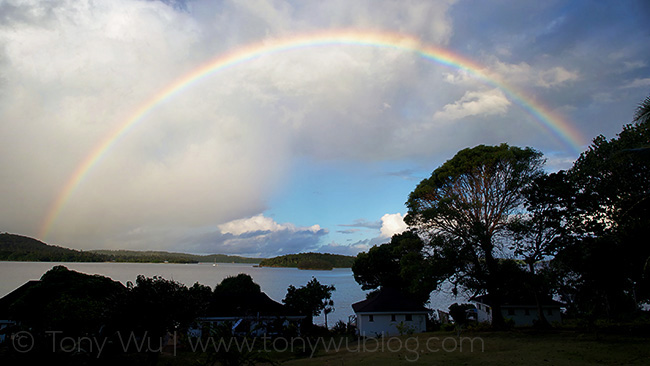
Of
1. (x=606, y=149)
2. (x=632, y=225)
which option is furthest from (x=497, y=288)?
(x=606, y=149)

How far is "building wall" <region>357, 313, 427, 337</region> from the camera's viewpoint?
38469mm

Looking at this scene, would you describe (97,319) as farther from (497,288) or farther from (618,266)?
(618,266)

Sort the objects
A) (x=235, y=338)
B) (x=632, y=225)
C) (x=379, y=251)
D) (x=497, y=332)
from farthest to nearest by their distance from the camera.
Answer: (x=379, y=251)
(x=497, y=332)
(x=632, y=225)
(x=235, y=338)

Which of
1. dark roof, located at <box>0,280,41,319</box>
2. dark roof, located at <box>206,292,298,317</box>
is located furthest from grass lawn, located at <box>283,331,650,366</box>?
dark roof, located at <box>0,280,41,319</box>

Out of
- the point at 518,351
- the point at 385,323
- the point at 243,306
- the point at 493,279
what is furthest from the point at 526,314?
the point at 243,306

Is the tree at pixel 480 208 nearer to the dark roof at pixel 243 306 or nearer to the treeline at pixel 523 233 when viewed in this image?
the treeline at pixel 523 233

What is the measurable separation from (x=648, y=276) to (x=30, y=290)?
45363 millimetres

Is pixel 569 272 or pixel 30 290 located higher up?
pixel 569 272

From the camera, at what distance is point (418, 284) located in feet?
96.7

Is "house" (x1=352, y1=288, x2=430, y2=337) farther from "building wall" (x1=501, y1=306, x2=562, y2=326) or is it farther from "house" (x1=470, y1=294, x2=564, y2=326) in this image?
"building wall" (x1=501, y1=306, x2=562, y2=326)

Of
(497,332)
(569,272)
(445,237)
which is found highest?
(445,237)

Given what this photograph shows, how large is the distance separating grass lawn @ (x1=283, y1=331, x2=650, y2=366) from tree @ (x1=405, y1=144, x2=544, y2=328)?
225 inches

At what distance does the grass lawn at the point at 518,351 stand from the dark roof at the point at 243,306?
726 inches

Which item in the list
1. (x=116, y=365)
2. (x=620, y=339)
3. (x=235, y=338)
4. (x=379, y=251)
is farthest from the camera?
(x=379, y=251)
